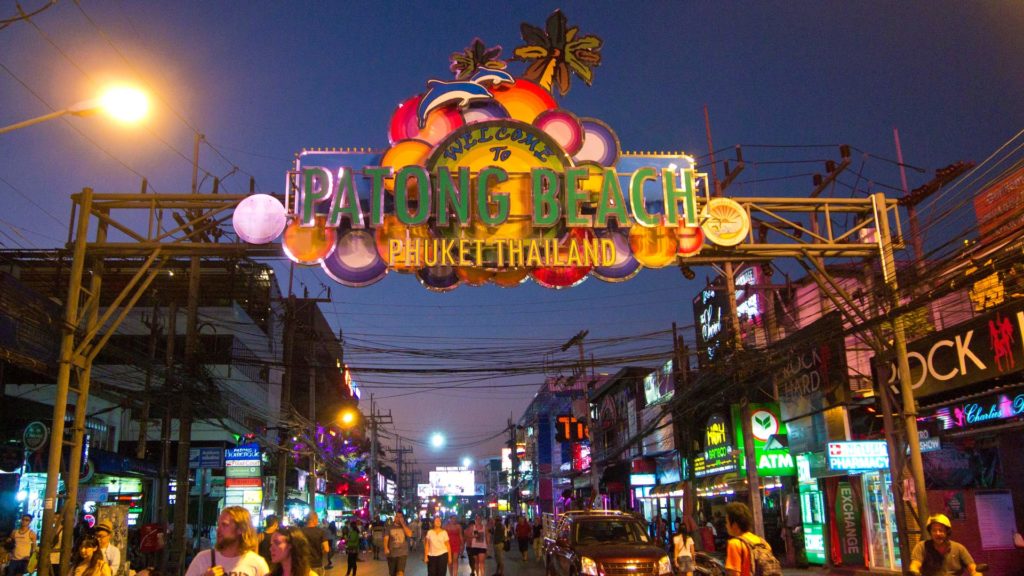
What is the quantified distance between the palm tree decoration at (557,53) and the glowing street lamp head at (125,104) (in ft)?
21.3

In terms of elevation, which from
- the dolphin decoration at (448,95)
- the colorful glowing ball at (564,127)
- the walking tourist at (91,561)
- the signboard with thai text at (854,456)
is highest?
the dolphin decoration at (448,95)

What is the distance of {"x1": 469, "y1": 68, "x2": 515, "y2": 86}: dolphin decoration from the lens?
540 inches

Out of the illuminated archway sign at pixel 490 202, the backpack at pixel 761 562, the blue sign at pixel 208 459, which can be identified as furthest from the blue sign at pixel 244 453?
the backpack at pixel 761 562

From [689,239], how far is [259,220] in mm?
7420

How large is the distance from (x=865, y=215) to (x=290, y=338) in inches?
926

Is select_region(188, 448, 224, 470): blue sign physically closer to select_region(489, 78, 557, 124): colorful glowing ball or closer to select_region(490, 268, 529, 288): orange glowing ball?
select_region(490, 268, 529, 288): orange glowing ball

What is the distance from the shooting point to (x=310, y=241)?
1290 cm

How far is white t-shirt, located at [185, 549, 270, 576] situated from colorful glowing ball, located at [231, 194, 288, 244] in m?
7.94

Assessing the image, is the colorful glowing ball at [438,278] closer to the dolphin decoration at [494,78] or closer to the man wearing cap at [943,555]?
the dolphin decoration at [494,78]

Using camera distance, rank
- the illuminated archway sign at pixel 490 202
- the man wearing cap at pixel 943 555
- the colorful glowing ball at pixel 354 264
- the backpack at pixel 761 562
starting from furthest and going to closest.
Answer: the colorful glowing ball at pixel 354 264, the illuminated archway sign at pixel 490 202, the man wearing cap at pixel 943 555, the backpack at pixel 761 562

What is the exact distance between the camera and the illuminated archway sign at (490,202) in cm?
1270

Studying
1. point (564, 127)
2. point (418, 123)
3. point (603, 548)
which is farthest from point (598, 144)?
point (603, 548)

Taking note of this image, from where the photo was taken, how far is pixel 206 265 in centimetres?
4272

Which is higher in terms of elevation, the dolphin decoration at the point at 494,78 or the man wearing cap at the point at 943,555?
the dolphin decoration at the point at 494,78
